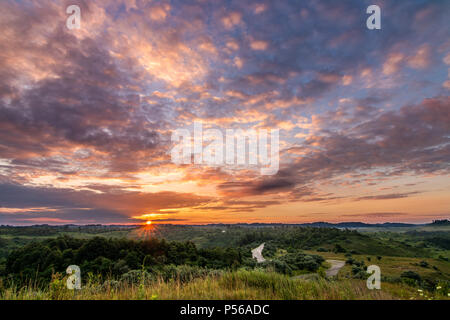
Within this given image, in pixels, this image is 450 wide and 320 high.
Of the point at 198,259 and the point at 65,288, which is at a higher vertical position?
the point at 65,288

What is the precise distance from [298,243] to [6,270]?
135 metres

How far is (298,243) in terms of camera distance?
140 m
